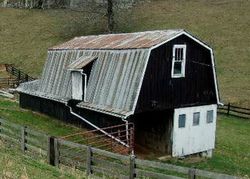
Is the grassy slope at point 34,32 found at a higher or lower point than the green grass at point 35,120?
higher

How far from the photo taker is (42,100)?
106 ft

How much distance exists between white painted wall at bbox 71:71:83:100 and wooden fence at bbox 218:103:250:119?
16.6 m

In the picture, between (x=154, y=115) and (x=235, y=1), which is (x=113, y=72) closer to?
(x=154, y=115)

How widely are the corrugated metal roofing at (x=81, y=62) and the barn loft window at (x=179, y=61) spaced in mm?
4807

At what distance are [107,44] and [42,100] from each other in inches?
297

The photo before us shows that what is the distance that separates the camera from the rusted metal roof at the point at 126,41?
2442 centimetres

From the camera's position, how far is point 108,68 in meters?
25.6

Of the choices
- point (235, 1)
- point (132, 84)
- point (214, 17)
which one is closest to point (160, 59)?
point (132, 84)

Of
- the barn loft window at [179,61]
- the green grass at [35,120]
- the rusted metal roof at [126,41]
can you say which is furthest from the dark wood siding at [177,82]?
the green grass at [35,120]

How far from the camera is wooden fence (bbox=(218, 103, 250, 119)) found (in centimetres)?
3879

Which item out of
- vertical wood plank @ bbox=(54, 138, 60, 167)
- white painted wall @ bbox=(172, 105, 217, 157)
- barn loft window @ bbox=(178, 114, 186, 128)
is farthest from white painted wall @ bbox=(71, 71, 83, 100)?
vertical wood plank @ bbox=(54, 138, 60, 167)

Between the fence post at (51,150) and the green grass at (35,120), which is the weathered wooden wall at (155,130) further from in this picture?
the fence post at (51,150)

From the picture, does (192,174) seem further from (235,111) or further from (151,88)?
(235,111)

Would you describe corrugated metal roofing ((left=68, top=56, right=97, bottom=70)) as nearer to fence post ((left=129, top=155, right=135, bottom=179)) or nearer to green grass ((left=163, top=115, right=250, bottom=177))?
green grass ((left=163, top=115, right=250, bottom=177))
